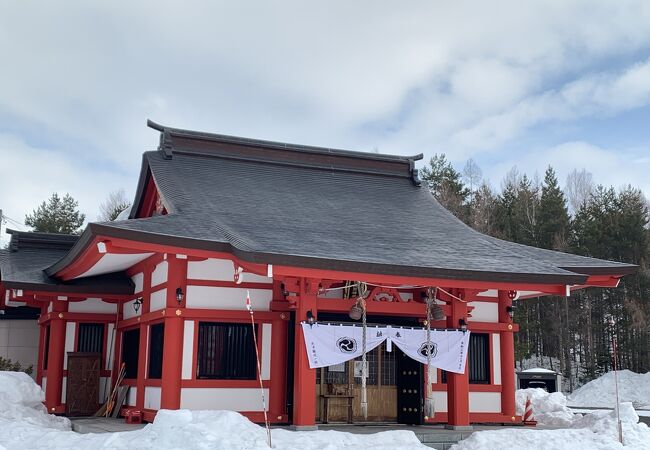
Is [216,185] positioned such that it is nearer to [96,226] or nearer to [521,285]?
[96,226]

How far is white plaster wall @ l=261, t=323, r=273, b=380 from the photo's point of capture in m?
12.4

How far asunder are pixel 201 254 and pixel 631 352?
32171mm

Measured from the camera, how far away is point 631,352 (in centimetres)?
3638

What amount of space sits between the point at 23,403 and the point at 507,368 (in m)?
10.4

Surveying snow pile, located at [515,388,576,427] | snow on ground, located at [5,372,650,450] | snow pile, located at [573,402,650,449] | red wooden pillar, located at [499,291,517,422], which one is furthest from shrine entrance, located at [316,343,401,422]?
snow pile, located at [573,402,650,449]

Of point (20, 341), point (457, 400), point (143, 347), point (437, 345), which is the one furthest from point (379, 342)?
point (20, 341)

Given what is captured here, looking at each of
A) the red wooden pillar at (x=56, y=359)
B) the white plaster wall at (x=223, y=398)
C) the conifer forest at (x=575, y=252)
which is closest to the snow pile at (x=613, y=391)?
the conifer forest at (x=575, y=252)

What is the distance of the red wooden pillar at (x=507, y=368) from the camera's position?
45.7ft

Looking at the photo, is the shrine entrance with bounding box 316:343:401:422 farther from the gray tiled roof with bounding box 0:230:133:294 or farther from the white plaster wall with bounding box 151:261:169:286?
the gray tiled roof with bounding box 0:230:133:294

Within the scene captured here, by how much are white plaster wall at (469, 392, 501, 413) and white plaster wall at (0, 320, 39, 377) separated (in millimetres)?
13089

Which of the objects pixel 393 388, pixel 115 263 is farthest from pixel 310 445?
pixel 115 263

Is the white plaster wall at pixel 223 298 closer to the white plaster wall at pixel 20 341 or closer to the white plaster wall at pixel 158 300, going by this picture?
the white plaster wall at pixel 158 300

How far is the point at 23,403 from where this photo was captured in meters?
14.8

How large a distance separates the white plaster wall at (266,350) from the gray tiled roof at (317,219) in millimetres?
1838
